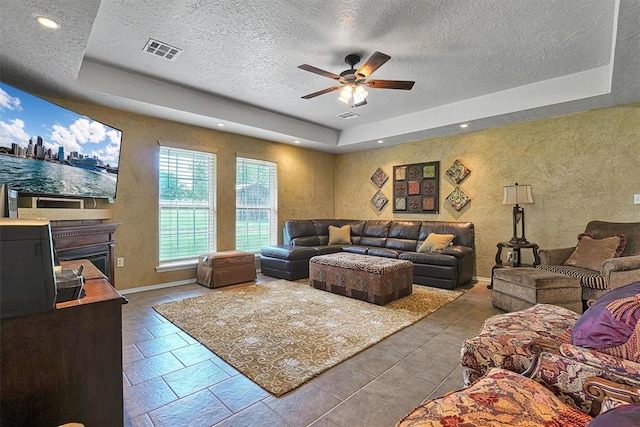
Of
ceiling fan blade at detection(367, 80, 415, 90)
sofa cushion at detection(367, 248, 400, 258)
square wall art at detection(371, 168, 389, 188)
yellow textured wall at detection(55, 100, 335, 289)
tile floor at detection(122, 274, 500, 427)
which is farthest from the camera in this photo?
square wall art at detection(371, 168, 389, 188)

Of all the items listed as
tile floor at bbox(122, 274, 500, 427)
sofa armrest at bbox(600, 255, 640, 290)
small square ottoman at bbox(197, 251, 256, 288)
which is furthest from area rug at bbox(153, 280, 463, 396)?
sofa armrest at bbox(600, 255, 640, 290)

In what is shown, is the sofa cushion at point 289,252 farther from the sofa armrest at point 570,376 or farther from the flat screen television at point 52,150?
the sofa armrest at point 570,376

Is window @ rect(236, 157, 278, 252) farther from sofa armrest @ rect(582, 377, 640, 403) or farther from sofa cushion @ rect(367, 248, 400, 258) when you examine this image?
sofa armrest @ rect(582, 377, 640, 403)

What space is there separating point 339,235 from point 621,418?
5.34 m

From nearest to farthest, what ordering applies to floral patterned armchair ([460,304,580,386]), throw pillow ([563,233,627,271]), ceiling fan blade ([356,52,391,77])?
1. floral patterned armchair ([460,304,580,386])
2. ceiling fan blade ([356,52,391,77])
3. throw pillow ([563,233,627,271])

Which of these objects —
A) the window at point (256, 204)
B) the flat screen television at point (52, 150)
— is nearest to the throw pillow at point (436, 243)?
the window at point (256, 204)

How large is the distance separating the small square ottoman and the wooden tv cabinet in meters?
3.18

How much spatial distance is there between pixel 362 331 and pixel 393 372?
70 centimetres

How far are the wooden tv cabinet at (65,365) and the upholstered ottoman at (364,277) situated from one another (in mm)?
2812

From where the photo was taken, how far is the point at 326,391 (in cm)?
189

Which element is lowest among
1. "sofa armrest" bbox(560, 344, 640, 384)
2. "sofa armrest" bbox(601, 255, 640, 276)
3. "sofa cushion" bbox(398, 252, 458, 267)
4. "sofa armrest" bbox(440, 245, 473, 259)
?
"sofa cushion" bbox(398, 252, 458, 267)

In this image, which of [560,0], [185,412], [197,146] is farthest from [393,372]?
[197,146]

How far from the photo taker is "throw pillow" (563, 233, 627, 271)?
3.35 metres

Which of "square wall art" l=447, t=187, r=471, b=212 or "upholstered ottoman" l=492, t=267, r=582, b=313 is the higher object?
"square wall art" l=447, t=187, r=471, b=212
